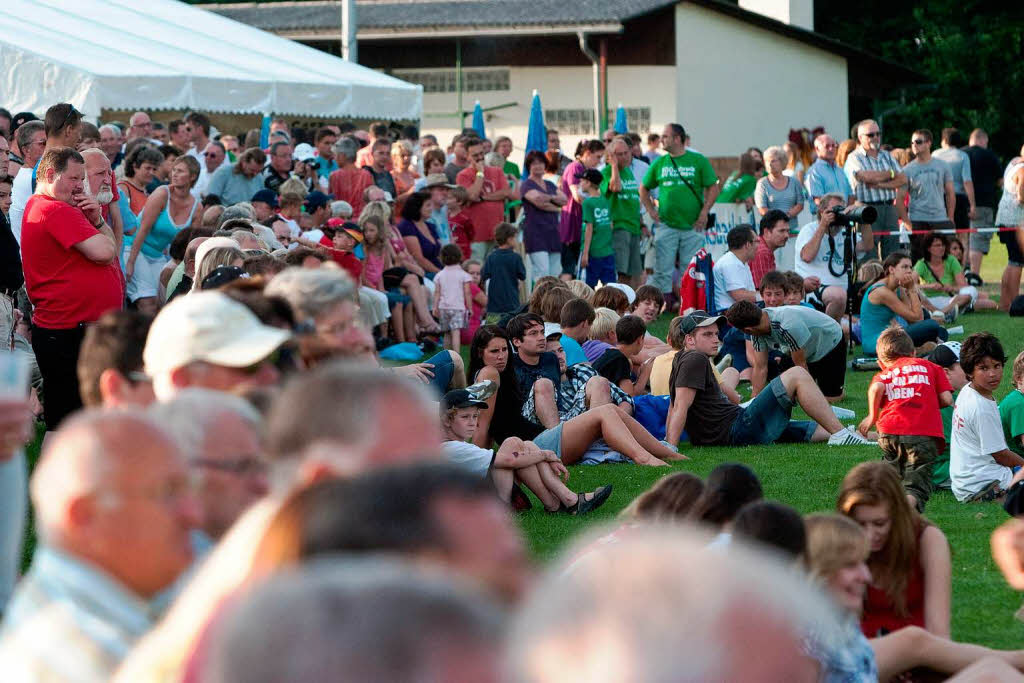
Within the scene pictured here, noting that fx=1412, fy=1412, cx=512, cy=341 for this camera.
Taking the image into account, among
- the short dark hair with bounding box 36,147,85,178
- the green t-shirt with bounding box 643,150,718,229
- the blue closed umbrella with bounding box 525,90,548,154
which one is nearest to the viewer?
the short dark hair with bounding box 36,147,85,178

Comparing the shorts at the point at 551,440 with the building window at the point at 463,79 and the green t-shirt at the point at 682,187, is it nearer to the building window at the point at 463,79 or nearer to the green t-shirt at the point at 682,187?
the green t-shirt at the point at 682,187

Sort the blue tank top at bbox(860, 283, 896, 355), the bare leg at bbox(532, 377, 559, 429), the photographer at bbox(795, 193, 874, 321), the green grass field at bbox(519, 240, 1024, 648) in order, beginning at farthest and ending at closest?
the photographer at bbox(795, 193, 874, 321), the blue tank top at bbox(860, 283, 896, 355), the bare leg at bbox(532, 377, 559, 429), the green grass field at bbox(519, 240, 1024, 648)

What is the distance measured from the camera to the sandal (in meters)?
7.39

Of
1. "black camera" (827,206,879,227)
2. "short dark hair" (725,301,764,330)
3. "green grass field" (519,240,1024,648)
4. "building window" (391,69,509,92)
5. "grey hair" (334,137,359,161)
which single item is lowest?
"green grass field" (519,240,1024,648)

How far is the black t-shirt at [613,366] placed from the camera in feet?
33.0

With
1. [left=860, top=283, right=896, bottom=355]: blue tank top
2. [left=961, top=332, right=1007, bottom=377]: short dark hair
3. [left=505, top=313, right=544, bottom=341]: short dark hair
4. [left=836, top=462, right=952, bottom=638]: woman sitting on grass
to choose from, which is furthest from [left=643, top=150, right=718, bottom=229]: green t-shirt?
[left=836, top=462, right=952, bottom=638]: woman sitting on grass

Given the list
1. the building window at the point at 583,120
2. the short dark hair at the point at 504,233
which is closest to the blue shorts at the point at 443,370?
the short dark hair at the point at 504,233

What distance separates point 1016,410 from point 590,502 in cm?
238

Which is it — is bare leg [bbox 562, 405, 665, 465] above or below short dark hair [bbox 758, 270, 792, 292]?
below

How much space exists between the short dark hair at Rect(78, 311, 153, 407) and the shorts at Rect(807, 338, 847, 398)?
803 centimetres

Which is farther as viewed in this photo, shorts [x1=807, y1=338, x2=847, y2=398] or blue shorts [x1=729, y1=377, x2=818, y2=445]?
shorts [x1=807, y1=338, x2=847, y2=398]

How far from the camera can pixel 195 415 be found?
96.0 inches

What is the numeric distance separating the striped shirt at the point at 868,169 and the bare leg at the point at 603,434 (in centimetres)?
863

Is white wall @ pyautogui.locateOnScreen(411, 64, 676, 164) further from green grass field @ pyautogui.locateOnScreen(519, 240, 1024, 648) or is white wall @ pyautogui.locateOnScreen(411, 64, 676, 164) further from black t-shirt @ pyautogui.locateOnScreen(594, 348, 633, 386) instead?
green grass field @ pyautogui.locateOnScreen(519, 240, 1024, 648)
